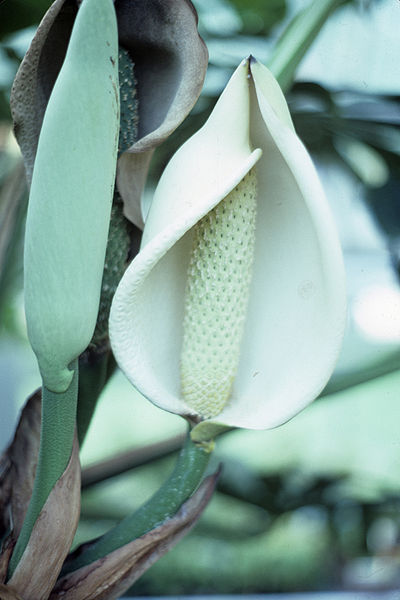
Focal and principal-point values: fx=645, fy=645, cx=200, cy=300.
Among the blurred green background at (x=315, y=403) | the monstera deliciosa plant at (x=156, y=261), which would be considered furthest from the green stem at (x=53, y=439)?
the blurred green background at (x=315, y=403)

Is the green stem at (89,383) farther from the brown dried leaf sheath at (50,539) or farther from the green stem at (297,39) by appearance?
the green stem at (297,39)

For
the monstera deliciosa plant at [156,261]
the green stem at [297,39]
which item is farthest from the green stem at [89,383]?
Result: the green stem at [297,39]

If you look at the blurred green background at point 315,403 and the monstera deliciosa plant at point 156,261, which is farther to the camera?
the blurred green background at point 315,403

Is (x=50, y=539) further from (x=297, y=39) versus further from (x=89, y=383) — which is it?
(x=297, y=39)

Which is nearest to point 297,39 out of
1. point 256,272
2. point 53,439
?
point 256,272

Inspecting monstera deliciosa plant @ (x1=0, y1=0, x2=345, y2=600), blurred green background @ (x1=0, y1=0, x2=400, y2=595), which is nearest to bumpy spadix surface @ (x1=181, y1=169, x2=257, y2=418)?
monstera deliciosa plant @ (x1=0, y1=0, x2=345, y2=600)

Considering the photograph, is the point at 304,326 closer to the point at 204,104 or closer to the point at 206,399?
the point at 206,399

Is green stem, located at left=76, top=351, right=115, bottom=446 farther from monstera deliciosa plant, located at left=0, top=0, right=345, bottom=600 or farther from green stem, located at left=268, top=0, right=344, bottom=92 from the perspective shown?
green stem, located at left=268, top=0, right=344, bottom=92

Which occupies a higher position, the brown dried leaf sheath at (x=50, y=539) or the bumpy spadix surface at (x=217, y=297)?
the bumpy spadix surface at (x=217, y=297)
